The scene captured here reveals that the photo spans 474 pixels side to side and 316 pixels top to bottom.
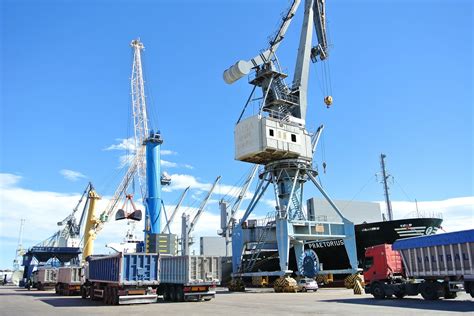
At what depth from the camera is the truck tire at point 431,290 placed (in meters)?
21.8

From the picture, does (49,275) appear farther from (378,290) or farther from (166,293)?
(378,290)

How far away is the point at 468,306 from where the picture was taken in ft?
58.6

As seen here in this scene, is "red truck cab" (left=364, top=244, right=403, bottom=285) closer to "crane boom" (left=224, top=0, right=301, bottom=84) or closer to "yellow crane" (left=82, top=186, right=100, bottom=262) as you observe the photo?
"crane boom" (left=224, top=0, right=301, bottom=84)

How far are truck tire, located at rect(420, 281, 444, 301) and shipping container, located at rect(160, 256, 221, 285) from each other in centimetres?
1163

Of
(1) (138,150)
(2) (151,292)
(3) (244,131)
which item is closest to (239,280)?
(3) (244,131)

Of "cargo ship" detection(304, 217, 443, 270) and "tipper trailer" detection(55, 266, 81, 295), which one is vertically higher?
"cargo ship" detection(304, 217, 443, 270)

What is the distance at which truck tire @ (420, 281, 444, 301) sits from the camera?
21.8 meters

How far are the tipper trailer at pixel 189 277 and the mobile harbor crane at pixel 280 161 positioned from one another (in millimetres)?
13783

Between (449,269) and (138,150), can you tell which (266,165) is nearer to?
(449,269)

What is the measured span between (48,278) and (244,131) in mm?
27695

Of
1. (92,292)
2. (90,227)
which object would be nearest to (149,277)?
(92,292)

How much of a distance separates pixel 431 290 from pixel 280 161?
22974mm

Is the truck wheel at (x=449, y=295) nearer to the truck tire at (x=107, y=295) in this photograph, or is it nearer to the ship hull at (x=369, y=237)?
the truck tire at (x=107, y=295)

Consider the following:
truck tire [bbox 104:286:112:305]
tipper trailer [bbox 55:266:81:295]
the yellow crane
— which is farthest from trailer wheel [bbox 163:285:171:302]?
the yellow crane
